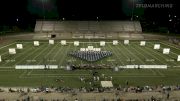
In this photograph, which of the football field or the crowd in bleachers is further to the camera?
the crowd in bleachers

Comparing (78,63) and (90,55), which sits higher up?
(90,55)

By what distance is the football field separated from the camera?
3594cm

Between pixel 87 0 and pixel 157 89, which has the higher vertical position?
pixel 87 0

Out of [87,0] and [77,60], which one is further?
[87,0]

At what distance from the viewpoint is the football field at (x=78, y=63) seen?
35938mm

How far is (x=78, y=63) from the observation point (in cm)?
4469

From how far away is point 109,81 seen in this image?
35.6 metres

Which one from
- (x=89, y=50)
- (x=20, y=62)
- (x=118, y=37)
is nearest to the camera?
(x=20, y=62)

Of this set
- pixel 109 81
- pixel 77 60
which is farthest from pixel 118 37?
pixel 109 81

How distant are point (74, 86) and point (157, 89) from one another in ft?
29.9

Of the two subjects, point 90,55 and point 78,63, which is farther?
point 90,55

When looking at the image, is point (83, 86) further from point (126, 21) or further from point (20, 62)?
point (126, 21)

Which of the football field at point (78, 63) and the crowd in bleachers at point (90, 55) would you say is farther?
the crowd in bleachers at point (90, 55)

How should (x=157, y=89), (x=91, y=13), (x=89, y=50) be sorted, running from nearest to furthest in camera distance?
(x=157, y=89) < (x=89, y=50) < (x=91, y=13)
